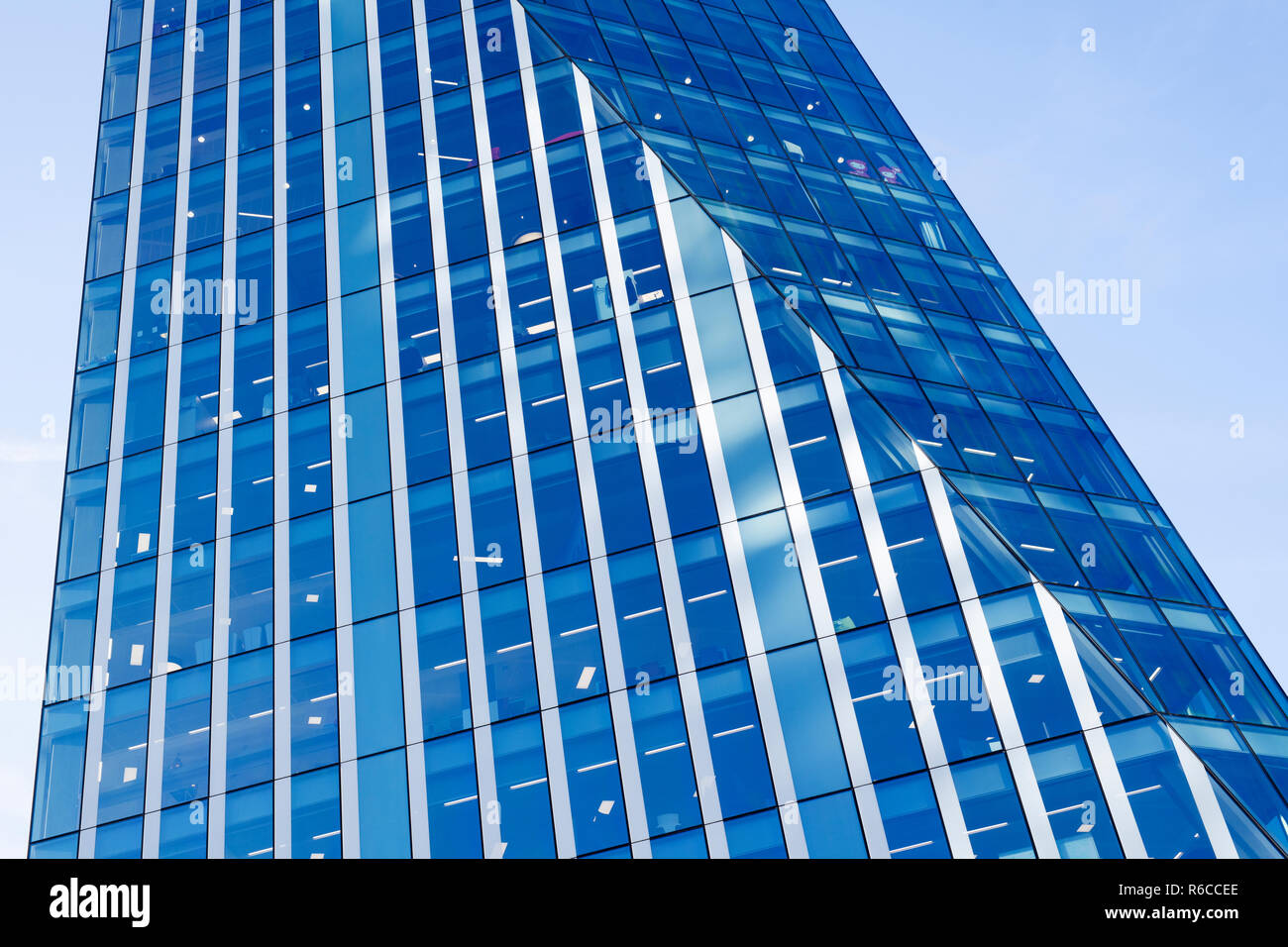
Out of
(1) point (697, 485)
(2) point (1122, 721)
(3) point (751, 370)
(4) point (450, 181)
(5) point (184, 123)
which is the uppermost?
(5) point (184, 123)

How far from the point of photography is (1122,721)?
27.0 metres

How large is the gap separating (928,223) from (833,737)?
77.9ft

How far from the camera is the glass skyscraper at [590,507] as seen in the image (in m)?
28.4

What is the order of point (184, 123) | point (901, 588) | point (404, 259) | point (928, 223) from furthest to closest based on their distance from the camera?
point (184, 123) → point (928, 223) → point (404, 259) → point (901, 588)

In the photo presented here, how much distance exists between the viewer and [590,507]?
33906mm

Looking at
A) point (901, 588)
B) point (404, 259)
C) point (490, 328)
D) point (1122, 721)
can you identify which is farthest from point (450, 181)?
Answer: point (1122, 721)

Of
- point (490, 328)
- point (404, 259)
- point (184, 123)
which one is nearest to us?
point (490, 328)

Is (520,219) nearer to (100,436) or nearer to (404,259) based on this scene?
(404,259)

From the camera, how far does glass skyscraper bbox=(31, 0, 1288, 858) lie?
28375 millimetres

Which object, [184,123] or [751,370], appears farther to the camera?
[184,123]

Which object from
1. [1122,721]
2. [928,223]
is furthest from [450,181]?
[1122,721]

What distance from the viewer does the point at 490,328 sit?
38.7 metres

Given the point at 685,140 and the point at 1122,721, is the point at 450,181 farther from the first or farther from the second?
the point at 1122,721

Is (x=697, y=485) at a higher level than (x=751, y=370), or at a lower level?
lower
